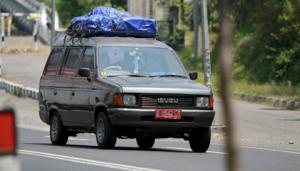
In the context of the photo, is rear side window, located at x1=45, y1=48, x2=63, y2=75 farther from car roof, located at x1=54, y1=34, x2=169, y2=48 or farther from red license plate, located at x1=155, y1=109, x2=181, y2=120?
red license plate, located at x1=155, y1=109, x2=181, y2=120

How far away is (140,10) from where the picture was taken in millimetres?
73000

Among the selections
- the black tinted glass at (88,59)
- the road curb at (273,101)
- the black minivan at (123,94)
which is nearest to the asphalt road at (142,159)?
the black minivan at (123,94)

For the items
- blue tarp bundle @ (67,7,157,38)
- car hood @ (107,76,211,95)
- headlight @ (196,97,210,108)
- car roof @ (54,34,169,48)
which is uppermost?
blue tarp bundle @ (67,7,157,38)

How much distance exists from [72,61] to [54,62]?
2.72ft

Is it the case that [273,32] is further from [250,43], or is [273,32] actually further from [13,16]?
[13,16]

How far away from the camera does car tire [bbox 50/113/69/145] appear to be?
18.6 meters

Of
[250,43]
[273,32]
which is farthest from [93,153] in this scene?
[250,43]

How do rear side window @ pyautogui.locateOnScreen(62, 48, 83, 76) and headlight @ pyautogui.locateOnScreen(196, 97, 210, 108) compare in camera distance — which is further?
rear side window @ pyautogui.locateOnScreen(62, 48, 83, 76)

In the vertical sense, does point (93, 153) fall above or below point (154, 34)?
below

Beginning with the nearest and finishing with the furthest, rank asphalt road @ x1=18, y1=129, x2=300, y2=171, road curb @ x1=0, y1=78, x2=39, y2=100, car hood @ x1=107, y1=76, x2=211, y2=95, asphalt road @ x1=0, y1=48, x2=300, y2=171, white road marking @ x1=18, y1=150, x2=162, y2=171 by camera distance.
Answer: white road marking @ x1=18, y1=150, x2=162, y2=171, asphalt road @ x1=18, y1=129, x2=300, y2=171, asphalt road @ x1=0, y1=48, x2=300, y2=171, car hood @ x1=107, y1=76, x2=211, y2=95, road curb @ x1=0, y1=78, x2=39, y2=100

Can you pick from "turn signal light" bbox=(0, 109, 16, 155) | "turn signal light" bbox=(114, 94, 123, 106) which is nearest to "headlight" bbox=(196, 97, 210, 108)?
"turn signal light" bbox=(114, 94, 123, 106)

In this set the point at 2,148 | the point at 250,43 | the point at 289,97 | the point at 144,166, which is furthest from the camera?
the point at 250,43

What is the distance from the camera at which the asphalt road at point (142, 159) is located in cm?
1393

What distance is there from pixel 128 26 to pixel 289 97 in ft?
56.1
